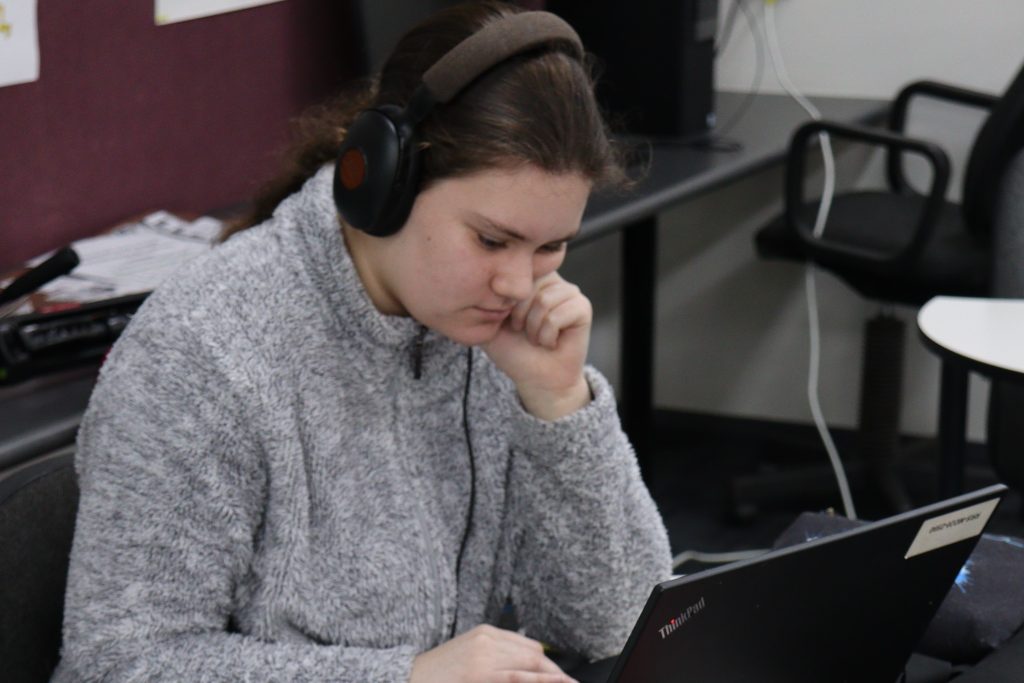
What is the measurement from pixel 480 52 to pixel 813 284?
2.24m

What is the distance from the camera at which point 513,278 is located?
104 centimetres

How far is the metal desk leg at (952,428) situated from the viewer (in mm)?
1843

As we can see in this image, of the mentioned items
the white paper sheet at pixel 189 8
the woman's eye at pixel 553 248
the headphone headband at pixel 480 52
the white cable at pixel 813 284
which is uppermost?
the headphone headband at pixel 480 52

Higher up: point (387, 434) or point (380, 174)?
point (380, 174)

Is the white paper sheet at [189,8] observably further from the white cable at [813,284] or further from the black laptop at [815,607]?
the black laptop at [815,607]

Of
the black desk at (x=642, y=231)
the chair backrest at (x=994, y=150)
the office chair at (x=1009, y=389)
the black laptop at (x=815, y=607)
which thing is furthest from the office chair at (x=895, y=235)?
the black laptop at (x=815, y=607)

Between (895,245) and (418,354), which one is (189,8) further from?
(895,245)

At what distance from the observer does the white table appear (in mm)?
1586

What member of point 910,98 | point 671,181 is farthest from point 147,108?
point 910,98

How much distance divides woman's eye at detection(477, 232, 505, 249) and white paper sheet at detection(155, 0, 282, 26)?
1.12 metres

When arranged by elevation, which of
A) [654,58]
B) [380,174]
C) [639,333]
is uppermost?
[380,174]

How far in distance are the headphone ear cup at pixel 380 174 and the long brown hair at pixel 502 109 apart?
0.06 ft

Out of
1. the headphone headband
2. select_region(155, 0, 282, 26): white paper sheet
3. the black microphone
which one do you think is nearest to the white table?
the headphone headband

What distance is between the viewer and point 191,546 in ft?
3.18
